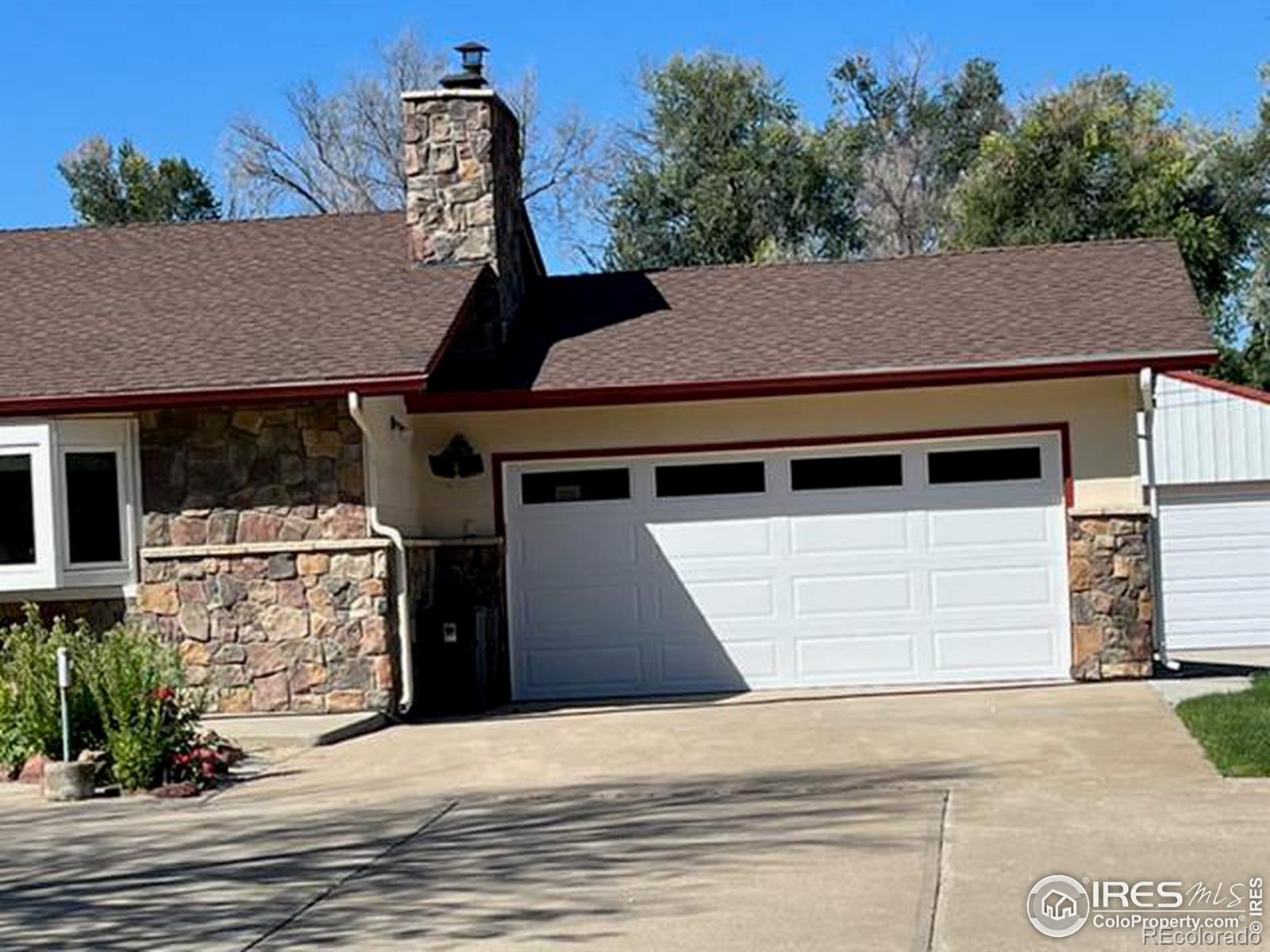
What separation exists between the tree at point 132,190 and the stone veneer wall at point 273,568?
26.4 m

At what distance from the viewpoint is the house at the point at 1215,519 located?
2469cm

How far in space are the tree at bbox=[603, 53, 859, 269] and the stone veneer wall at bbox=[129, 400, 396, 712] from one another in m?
21.8

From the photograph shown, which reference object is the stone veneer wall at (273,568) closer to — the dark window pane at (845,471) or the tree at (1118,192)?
the dark window pane at (845,471)

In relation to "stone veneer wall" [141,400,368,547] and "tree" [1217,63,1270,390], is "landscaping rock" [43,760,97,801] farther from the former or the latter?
"tree" [1217,63,1270,390]

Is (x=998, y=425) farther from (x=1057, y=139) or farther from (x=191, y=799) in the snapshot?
(x=1057, y=139)

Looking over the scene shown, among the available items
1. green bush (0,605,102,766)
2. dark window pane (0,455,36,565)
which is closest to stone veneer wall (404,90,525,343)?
dark window pane (0,455,36,565)

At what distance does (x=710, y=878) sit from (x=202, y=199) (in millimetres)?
36044

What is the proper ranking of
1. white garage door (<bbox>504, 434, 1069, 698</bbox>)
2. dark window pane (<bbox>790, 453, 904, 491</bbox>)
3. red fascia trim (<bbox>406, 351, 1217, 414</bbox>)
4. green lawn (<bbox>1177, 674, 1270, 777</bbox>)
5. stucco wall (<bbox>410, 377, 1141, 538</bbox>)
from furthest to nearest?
dark window pane (<bbox>790, 453, 904, 491</bbox>) < white garage door (<bbox>504, 434, 1069, 698</bbox>) < stucco wall (<bbox>410, 377, 1141, 538</bbox>) < red fascia trim (<bbox>406, 351, 1217, 414</bbox>) < green lawn (<bbox>1177, 674, 1270, 777</bbox>)

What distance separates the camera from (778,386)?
56.9 ft

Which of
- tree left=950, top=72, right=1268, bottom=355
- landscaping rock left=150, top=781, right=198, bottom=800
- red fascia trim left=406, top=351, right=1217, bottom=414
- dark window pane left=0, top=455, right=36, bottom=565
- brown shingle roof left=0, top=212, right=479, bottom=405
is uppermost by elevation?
tree left=950, top=72, right=1268, bottom=355

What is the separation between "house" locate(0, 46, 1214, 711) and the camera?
16250 millimetres

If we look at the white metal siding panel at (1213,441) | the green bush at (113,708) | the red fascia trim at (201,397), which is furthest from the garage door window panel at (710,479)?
the white metal siding panel at (1213,441)

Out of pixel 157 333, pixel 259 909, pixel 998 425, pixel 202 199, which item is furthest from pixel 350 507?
pixel 202 199

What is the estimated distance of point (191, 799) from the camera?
12.2 metres
